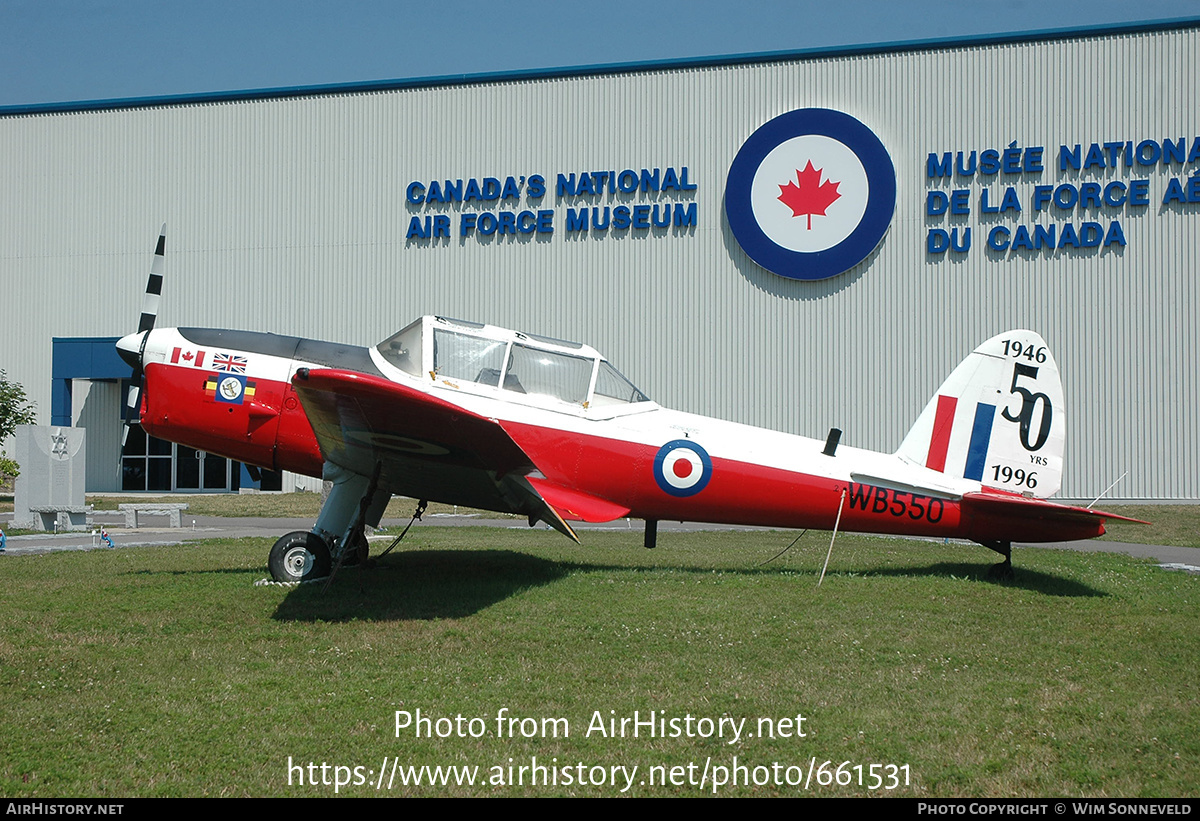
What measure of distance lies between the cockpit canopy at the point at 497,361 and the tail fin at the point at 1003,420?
350 centimetres

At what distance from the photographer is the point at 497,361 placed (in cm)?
887

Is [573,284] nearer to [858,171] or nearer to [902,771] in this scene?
[858,171]

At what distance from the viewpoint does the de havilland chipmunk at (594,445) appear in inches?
344

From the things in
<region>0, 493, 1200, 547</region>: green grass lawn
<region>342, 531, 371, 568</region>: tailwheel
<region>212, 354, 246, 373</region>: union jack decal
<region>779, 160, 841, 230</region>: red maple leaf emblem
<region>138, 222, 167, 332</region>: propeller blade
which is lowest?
<region>0, 493, 1200, 547</region>: green grass lawn

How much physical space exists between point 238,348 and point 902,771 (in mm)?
7221

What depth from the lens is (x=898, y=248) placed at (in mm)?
23219

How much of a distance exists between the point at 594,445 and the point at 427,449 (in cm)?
191

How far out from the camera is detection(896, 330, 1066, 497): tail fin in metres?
9.03

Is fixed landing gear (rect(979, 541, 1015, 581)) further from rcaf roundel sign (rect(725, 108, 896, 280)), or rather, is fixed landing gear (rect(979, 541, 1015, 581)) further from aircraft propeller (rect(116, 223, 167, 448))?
rcaf roundel sign (rect(725, 108, 896, 280))

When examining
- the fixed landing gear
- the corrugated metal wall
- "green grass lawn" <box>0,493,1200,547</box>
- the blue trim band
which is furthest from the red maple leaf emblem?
the fixed landing gear

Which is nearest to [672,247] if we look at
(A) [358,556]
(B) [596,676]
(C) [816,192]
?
A: (C) [816,192]

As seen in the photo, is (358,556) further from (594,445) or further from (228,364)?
(594,445)

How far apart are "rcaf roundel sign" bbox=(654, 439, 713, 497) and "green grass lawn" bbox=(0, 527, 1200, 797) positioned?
93 centimetres

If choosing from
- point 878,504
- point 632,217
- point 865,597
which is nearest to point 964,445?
point 878,504
